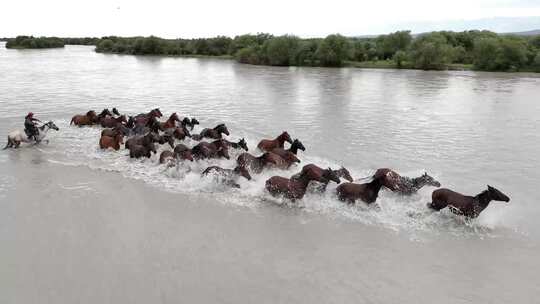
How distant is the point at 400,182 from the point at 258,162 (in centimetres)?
328

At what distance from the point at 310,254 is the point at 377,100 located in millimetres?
20404

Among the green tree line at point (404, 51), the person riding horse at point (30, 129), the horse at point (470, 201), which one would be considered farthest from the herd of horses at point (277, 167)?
the green tree line at point (404, 51)

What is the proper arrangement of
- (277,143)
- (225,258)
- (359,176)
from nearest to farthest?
(225,258), (359,176), (277,143)

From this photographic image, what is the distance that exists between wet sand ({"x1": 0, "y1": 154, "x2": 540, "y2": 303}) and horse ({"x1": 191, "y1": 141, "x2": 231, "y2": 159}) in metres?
2.23

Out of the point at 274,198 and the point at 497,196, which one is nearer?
the point at 497,196

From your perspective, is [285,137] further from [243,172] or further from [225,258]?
[225,258]

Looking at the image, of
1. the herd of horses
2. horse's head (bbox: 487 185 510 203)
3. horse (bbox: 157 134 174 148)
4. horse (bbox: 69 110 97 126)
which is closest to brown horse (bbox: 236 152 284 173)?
the herd of horses

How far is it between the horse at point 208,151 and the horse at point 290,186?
2.56 metres

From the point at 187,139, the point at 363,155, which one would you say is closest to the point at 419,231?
the point at 363,155

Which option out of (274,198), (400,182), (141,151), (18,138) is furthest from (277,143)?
(18,138)

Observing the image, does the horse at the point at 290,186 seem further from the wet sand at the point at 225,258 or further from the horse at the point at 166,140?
the horse at the point at 166,140

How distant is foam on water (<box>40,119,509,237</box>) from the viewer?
7793 millimetres

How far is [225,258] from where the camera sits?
655 centimetres

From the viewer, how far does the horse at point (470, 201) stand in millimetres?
7656
